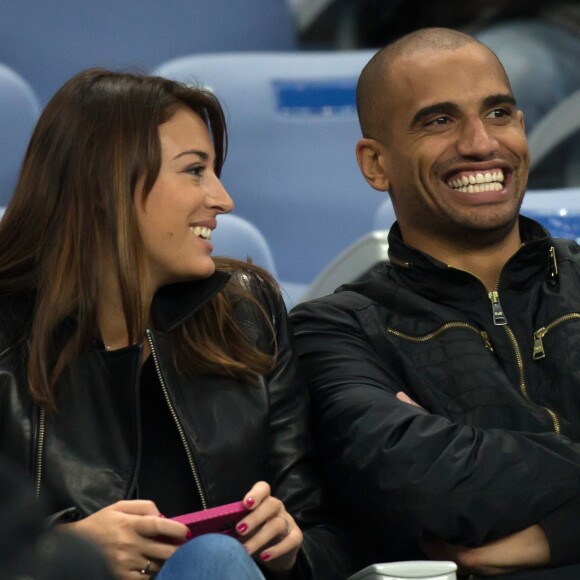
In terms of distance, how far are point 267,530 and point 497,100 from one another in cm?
81

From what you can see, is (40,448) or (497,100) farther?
(497,100)

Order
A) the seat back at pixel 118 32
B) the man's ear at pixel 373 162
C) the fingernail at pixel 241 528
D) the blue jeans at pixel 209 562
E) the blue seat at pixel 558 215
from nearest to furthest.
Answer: the blue jeans at pixel 209 562, the fingernail at pixel 241 528, the man's ear at pixel 373 162, the blue seat at pixel 558 215, the seat back at pixel 118 32

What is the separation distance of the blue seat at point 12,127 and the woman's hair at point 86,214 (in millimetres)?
1317

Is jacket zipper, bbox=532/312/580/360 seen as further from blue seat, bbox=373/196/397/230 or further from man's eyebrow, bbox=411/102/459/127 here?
blue seat, bbox=373/196/397/230

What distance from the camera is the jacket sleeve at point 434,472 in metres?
1.66

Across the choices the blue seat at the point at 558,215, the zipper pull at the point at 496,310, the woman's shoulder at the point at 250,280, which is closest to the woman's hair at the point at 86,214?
the woman's shoulder at the point at 250,280

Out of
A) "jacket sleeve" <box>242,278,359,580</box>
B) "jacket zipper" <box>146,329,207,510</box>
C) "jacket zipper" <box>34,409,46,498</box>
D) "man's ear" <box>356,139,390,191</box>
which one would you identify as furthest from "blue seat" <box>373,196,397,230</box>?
"jacket zipper" <box>34,409,46,498</box>

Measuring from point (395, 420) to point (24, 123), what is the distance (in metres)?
1.68

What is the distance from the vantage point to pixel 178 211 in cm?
178

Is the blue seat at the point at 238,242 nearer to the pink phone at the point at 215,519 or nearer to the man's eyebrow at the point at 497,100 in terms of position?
the man's eyebrow at the point at 497,100

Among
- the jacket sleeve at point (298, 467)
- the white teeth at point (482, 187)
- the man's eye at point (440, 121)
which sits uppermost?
the man's eye at point (440, 121)

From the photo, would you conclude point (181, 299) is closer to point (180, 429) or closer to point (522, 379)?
point (180, 429)

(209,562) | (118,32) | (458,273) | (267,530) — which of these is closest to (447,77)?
(458,273)

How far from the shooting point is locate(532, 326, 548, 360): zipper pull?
6.25 ft
